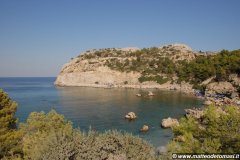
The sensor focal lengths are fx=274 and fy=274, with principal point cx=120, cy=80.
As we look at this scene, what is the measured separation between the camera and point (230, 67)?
311 ft

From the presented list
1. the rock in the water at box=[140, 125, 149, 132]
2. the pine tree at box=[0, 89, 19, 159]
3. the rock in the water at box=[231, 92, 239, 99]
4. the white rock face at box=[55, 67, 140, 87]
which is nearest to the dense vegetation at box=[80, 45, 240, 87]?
the white rock face at box=[55, 67, 140, 87]

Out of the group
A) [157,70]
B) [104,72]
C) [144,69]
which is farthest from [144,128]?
[104,72]

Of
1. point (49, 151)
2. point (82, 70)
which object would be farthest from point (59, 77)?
point (49, 151)

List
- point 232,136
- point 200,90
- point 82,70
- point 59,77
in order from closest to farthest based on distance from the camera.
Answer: point 232,136, point 200,90, point 82,70, point 59,77

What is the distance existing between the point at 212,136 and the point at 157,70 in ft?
387

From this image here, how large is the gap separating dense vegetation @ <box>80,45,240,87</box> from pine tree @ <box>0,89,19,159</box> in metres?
81.9

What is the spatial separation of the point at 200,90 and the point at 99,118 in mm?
57791

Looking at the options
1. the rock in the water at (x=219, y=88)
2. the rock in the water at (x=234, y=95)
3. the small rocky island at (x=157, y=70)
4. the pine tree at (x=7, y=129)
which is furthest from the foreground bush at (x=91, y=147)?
the rock in the water at (x=219, y=88)

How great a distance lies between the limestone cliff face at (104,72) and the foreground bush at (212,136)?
103 m

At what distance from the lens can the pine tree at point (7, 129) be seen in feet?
79.3

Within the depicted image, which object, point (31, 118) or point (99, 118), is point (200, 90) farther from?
point (31, 118)

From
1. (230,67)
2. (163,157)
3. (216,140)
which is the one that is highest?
(230,67)

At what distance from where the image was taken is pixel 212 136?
1562 centimetres

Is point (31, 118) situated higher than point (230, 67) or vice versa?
point (230, 67)
